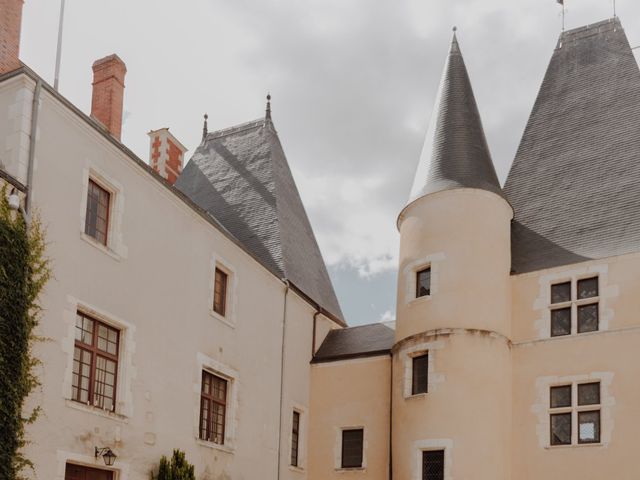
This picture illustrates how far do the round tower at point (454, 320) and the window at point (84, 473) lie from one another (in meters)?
6.18

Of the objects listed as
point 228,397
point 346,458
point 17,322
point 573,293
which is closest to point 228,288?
point 228,397

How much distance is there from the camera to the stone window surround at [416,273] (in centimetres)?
1698

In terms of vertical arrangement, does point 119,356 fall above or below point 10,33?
below

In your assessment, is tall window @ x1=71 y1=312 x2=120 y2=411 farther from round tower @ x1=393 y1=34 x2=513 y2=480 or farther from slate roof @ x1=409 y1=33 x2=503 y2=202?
slate roof @ x1=409 y1=33 x2=503 y2=202

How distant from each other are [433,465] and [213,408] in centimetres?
425

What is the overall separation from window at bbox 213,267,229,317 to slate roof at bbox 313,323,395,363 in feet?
11.7

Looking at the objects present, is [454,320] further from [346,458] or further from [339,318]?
[339,318]

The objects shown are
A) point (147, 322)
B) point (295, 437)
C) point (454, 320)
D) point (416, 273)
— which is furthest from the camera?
point (295, 437)

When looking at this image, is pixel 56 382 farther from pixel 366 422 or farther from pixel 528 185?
pixel 528 185

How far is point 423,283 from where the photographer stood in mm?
17422

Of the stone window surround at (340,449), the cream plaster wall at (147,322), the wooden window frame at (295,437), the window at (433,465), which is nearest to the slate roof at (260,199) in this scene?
the cream plaster wall at (147,322)

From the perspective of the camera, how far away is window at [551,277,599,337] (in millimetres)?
16188

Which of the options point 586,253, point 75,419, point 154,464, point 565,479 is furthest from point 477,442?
point 75,419

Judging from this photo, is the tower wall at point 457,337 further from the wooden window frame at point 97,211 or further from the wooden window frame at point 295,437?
the wooden window frame at point 97,211
